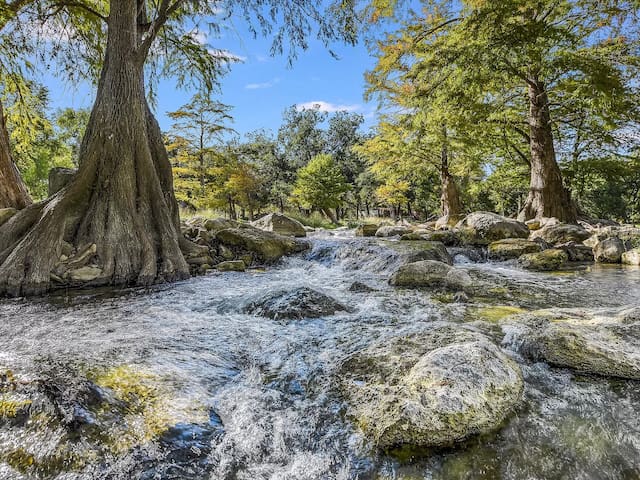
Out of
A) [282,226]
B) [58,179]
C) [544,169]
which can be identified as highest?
[544,169]

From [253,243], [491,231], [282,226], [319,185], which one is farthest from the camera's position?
[319,185]

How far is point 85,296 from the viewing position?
18.3 ft

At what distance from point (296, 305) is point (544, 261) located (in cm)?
629

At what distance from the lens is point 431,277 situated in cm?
603

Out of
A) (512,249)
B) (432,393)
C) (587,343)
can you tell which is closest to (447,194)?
(512,249)

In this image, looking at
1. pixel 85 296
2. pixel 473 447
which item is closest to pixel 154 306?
pixel 85 296

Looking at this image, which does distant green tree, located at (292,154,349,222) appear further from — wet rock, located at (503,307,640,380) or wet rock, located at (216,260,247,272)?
wet rock, located at (503,307,640,380)

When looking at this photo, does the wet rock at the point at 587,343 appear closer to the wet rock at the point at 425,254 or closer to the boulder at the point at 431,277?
the boulder at the point at 431,277

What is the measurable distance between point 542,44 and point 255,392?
12.1 metres

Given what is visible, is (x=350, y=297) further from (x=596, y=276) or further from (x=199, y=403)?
(x=596, y=276)

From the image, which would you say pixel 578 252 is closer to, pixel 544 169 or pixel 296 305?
pixel 544 169

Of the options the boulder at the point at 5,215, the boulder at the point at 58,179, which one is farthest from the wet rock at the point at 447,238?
the boulder at the point at 5,215

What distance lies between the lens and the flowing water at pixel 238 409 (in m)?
1.80

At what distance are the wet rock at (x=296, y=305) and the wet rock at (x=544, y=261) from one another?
17.8 ft
